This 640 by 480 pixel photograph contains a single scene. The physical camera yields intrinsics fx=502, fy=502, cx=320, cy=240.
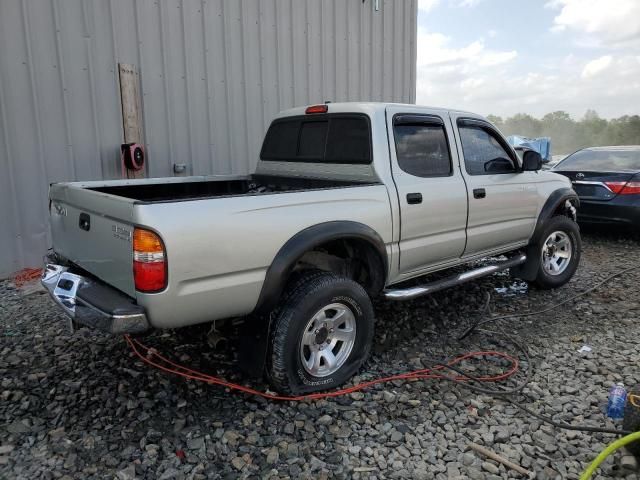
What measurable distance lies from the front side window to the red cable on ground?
1.54 metres

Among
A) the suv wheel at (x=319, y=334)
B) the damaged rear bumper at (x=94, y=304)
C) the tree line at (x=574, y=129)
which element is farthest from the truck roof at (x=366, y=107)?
the tree line at (x=574, y=129)

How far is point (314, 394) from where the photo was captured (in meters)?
3.16

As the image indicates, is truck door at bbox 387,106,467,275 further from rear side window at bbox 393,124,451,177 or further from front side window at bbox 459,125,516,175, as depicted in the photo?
front side window at bbox 459,125,516,175

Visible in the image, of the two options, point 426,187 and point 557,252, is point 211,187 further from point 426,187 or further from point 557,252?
point 557,252

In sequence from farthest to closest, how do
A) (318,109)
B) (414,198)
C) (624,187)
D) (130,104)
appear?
1. (624,187)
2. (130,104)
3. (318,109)
4. (414,198)

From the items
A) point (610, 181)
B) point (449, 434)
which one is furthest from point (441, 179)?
point (610, 181)

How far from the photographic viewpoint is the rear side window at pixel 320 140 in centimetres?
371

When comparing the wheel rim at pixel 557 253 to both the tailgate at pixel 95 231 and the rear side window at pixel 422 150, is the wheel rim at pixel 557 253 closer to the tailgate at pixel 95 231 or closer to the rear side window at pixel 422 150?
the rear side window at pixel 422 150

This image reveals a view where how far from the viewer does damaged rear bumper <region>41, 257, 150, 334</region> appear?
249 cm

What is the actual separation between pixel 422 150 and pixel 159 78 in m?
3.89

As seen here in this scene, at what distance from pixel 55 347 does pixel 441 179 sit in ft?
10.6

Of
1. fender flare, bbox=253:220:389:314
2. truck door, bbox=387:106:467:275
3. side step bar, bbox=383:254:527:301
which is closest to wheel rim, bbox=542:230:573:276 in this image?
side step bar, bbox=383:254:527:301

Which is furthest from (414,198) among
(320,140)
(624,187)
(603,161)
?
(603,161)

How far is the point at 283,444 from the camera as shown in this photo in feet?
8.82
